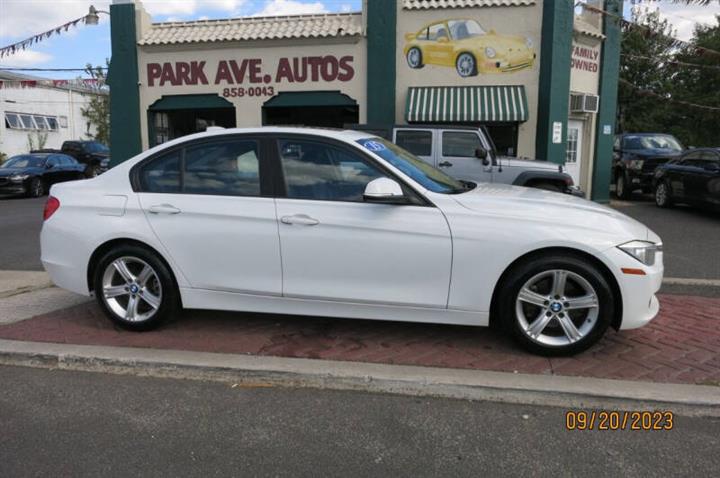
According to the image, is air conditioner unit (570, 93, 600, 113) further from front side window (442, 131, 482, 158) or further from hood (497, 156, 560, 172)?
front side window (442, 131, 482, 158)

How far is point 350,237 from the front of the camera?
430 centimetres

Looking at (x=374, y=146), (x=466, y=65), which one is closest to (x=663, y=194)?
(x=466, y=65)

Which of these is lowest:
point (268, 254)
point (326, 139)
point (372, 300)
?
point (372, 300)

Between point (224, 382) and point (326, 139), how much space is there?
6.33 ft

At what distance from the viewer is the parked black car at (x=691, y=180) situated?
38.7 ft

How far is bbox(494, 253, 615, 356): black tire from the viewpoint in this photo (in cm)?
406

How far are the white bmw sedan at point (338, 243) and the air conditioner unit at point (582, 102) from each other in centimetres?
1089

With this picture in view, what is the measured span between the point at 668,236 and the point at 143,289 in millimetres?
8719

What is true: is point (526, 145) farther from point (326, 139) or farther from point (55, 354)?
point (55, 354)

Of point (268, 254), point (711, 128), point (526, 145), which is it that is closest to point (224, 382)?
point (268, 254)

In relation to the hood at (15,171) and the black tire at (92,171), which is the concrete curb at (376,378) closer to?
the hood at (15,171)

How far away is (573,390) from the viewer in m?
3.69

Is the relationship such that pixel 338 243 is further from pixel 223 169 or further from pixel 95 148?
pixel 95 148
